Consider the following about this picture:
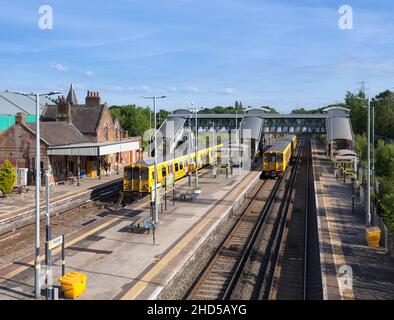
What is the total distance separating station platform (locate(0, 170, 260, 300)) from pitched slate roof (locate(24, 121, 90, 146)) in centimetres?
1539

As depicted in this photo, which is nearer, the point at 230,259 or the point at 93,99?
the point at 230,259

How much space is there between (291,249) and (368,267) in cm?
568

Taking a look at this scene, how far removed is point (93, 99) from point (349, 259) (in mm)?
44007

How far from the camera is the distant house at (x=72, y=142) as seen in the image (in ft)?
138

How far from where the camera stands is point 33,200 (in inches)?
1358

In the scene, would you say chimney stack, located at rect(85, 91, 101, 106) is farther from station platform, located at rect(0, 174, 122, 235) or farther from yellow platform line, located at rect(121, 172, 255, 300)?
yellow platform line, located at rect(121, 172, 255, 300)

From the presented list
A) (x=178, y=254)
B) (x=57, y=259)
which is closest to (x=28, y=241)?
(x=57, y=259)

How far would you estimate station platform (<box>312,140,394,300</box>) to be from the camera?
52.9 ft

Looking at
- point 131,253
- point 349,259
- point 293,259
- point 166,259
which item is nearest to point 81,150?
point 131,253

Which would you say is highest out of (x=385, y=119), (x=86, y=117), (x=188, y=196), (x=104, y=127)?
(x=385, y=119)

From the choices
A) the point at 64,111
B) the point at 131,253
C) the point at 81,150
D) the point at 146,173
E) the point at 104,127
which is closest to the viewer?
the point at 131,253

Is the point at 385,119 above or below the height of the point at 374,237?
above

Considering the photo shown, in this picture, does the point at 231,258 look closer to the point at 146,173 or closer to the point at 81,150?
the point at 146,173

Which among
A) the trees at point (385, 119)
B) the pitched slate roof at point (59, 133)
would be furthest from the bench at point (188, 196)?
the trees at point (385, 119)
